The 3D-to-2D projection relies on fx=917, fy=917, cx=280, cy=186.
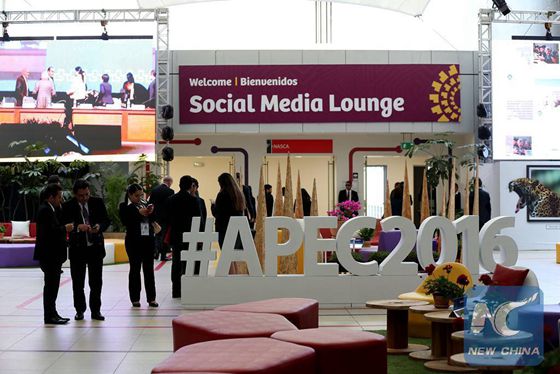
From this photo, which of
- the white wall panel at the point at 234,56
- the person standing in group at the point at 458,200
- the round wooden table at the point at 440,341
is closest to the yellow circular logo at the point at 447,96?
the person standing in group at the point at 458,200

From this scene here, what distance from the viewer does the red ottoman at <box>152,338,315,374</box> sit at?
4.98m

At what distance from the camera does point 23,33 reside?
77.5ft

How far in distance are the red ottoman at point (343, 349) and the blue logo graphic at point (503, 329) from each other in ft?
1.93

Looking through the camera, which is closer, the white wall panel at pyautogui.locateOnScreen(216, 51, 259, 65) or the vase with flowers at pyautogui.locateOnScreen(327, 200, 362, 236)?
the vase with flowers at pyautogui.locateOnScreen(327, 200, 362, 236)

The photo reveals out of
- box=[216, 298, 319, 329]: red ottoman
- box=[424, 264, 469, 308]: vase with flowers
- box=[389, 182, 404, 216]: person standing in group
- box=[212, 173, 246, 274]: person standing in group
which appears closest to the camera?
box=[216, 298, 319, 329]: red ottoman

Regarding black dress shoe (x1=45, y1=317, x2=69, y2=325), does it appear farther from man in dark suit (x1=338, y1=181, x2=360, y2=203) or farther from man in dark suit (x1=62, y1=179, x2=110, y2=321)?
man in dark suit (x1=338, y1=181, x2=360, y2=203)

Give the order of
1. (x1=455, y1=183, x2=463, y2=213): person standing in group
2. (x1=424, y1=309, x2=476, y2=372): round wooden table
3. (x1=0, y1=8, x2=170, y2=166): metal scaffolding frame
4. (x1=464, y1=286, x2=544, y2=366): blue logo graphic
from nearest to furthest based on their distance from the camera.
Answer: (x1=464, y1=286, x2=544, y2=366): blue logo graphic < (x1=424, y1=309, x2=476, y2=372): round wooden table < (x1=455, y1=183, x2=463, y2=213): person standing in group < (x1=0, y1=8, x2=170, y2=166): metal scaffolding frame

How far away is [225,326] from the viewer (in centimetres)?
635

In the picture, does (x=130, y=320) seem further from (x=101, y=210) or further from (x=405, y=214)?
(x=405, y=214)

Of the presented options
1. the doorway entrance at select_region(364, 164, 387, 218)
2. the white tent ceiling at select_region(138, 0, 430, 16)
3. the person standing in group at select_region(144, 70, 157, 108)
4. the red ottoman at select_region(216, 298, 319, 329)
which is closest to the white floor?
the red ottoman at select_region(216, 298, 319, 329)

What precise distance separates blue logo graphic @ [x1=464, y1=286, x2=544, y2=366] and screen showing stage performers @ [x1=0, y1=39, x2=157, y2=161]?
14.6 meters

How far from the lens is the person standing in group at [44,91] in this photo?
2039cm

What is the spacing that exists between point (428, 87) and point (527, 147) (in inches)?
103

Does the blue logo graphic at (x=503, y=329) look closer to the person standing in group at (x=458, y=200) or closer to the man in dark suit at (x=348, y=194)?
the person standing in group at (x=458, y=200)
